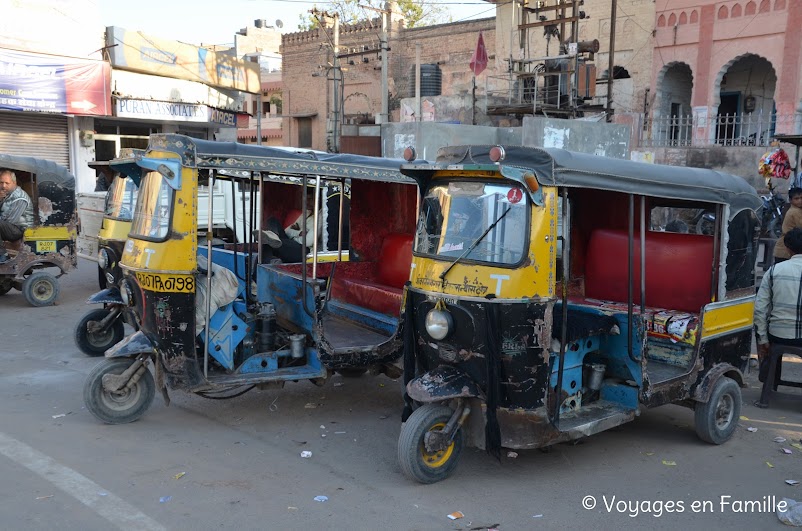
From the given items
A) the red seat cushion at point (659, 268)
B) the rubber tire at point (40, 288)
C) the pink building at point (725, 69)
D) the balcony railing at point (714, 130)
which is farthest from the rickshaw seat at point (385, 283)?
the pink building at point (725, 69)

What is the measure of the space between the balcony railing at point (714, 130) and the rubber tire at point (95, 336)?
1280 cm

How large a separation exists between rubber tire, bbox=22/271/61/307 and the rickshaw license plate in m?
0.35

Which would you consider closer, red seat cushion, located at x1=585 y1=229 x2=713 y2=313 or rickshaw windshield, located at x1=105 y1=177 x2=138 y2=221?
red seat cushion, located at x1=585 y1=229 x2=713 y2=313

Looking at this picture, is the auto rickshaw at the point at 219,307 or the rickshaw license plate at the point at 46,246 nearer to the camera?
the auto rickshaw at the point at 219,307

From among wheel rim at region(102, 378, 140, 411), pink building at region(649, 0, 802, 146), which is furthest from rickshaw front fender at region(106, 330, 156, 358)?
pink building at region(649, 0, 802, 146)

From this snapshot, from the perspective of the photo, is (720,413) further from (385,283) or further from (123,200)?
(123,200)

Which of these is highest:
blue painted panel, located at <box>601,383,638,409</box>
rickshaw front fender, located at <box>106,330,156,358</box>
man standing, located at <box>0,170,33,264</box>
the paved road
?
man standing, located at <box>0,170,33,264</box>

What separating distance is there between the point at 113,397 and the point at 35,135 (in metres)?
16.9

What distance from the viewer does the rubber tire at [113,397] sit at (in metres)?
5.98

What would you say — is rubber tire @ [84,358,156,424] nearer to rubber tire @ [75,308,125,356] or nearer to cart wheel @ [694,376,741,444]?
rubber tire @ [75,308,125,356]

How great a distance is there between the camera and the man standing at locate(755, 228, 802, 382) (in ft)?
21.2

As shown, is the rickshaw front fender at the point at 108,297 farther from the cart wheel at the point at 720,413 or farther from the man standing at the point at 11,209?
the cart wheel at the point at 720,413

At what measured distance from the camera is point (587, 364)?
18.3 feet

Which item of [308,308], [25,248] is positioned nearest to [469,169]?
[308,308]
